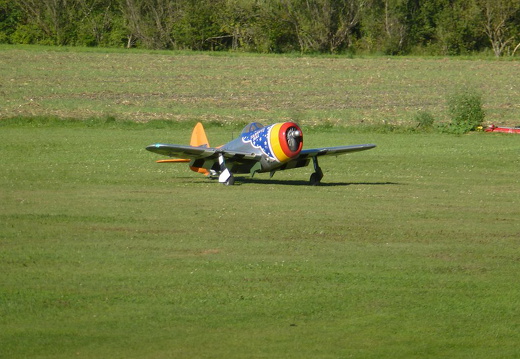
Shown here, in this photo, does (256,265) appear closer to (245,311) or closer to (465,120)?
(245,311)

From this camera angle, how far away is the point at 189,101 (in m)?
44.6

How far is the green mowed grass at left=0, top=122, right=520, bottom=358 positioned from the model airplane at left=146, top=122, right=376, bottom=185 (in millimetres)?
491

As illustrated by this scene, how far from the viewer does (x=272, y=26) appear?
3152 inches

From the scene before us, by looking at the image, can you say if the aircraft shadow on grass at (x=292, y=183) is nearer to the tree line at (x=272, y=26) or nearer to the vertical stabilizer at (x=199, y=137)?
the vertical stabilizer at (x=199, y=137)

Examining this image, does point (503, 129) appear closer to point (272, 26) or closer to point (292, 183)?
point (292, 183)

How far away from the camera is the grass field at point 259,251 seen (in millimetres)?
8516

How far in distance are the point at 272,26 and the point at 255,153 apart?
6078 centimetres

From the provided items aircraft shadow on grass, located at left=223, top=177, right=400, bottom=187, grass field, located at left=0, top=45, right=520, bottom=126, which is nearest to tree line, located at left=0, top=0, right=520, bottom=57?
grass field, located at left=0, top=45, right=520, bottom=126

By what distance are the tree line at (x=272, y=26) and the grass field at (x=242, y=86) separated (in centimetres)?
939

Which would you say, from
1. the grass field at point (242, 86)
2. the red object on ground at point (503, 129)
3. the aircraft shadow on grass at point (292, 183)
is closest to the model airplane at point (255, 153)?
→ the aircraft shadow on grass at point (292, 183)

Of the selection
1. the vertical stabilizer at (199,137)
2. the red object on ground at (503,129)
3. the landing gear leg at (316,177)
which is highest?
the vertical stabilizer at (199,137)

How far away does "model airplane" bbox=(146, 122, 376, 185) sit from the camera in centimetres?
1998

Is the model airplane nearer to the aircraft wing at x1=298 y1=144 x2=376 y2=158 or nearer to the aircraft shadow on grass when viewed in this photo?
the aircraft wing at x1=298 y1=144 x2=376 y2=158

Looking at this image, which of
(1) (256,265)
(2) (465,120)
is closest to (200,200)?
(1) (256,265)
